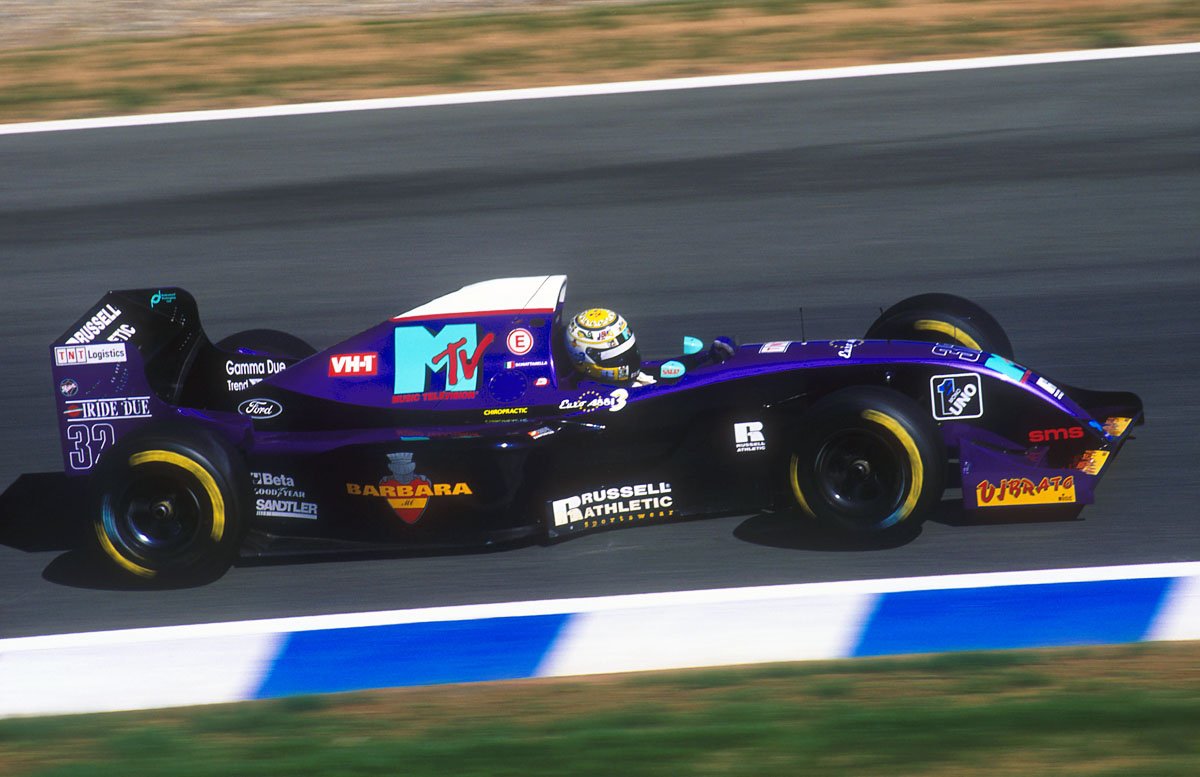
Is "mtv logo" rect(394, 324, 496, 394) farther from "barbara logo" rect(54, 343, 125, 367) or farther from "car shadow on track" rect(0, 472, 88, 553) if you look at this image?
"car shadow on track" rect(0, 472, 88, 553)

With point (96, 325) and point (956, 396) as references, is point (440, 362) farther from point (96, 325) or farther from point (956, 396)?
point (956, 396)

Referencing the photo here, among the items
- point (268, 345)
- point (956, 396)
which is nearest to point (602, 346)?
point (956, 396)

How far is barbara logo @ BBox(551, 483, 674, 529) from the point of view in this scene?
6547 mm

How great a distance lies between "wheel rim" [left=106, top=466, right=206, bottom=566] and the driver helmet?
176cm

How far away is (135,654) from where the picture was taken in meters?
6.02

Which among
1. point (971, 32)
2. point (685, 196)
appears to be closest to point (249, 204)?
point (685, 196)

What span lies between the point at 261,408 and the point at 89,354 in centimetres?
84

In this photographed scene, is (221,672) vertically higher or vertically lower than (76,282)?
lower

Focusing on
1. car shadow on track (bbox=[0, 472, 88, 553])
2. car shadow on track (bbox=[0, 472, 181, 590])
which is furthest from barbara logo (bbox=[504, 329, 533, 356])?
car shadow on track (bbox=[0, 472, 88, 553])

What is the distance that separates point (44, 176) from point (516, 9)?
4860 millimetres

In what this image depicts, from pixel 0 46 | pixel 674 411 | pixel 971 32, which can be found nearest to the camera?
pixel 674 411

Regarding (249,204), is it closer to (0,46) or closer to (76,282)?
(76,282)

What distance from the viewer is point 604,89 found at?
39.8ft

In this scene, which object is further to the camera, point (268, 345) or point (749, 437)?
point (268, 345)
